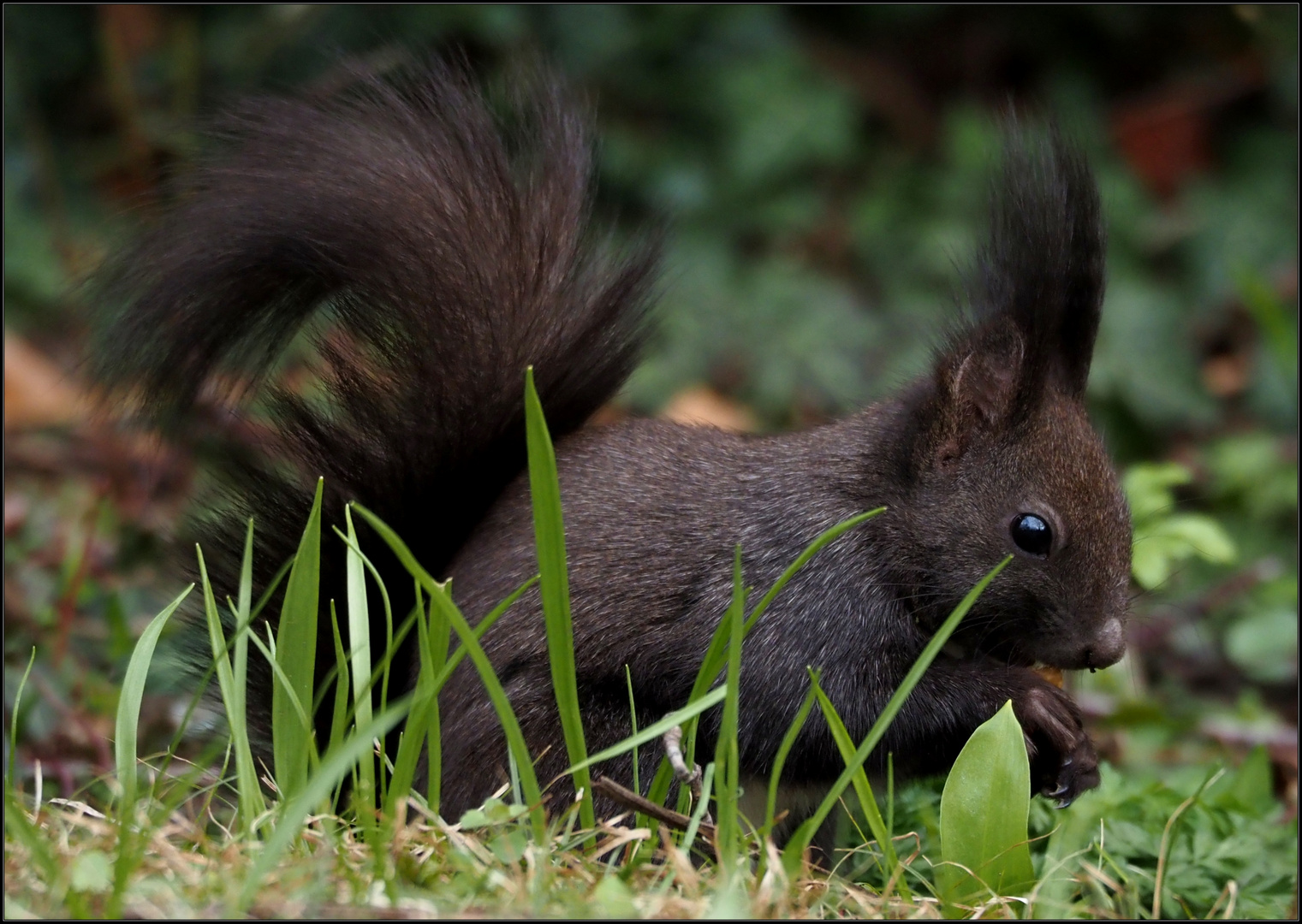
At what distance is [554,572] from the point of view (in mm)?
1560

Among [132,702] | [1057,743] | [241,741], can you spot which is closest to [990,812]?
[1057,743]

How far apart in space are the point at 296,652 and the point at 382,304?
67cm

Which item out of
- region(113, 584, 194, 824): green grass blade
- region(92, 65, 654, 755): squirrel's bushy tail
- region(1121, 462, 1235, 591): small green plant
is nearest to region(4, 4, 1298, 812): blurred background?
region(1121, 462, 1235, 591): small green plant

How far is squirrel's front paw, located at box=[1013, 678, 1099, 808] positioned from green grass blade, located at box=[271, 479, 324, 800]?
41.6 inches

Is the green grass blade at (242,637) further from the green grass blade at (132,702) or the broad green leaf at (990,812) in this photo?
the broad green leaf at (990,812)

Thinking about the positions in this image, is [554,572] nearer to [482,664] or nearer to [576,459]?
[482,664]

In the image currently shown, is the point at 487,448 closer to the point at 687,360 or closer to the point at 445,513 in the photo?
the point at 445,513

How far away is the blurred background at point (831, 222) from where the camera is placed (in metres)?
3.39

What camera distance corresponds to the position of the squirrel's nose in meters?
2.04

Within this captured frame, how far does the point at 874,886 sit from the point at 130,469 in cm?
259

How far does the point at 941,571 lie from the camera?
213cm

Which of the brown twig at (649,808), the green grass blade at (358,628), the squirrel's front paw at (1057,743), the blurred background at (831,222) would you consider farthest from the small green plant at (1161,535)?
the green grass blade at (358,628)

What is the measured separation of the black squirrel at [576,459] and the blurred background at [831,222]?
793 mm

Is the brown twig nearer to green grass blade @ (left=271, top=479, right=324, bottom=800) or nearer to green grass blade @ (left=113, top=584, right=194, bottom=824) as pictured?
green grass blade @ (left=271, top=479, right=324, bottom=800)
